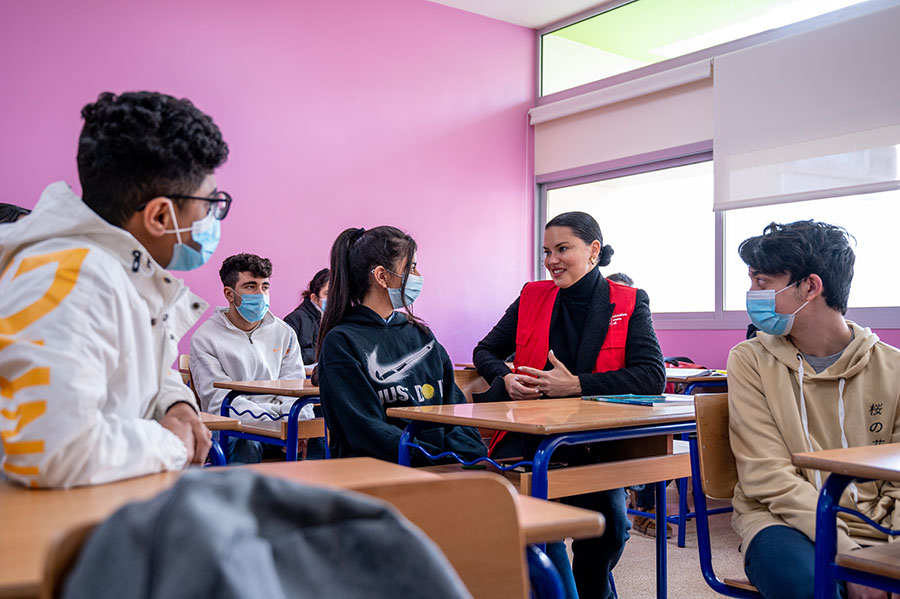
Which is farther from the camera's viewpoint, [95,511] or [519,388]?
[519,388]

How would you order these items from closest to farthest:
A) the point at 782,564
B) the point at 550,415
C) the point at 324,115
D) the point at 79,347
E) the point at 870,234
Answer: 1. the point at 79,347
2. the point at 782,564
3. the point at 550,415
4. the point at 870,234
5. the point at 324,115

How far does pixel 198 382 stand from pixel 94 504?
2925mm

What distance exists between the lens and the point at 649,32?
21.6ft

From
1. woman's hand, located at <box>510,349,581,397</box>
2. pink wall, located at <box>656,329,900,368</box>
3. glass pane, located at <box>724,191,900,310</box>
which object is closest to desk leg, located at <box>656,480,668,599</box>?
woman's hand, located at <box>510,349,581,397</box>

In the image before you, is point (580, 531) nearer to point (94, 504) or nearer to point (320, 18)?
point (94, 504)

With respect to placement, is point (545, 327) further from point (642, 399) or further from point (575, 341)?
point (642, 399)

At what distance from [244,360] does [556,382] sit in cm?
181

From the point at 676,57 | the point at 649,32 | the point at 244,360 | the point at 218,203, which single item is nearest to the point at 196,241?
the point at 218,203

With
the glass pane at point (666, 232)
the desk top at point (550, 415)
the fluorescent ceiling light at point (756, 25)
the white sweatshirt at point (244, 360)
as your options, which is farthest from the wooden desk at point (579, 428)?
the fluorescent ceiling light at point (756, 25)

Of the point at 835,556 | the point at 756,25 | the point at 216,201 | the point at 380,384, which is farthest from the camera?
the point at 756,25

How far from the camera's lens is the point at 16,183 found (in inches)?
191

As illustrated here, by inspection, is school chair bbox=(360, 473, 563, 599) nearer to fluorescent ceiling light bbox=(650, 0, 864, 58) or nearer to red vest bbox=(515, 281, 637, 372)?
red vest bbox=(515, 281, 637, 372)

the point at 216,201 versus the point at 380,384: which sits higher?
the point at 216,201

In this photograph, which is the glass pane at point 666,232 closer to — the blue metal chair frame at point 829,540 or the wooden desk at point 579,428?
the wooden desk at point 579,428
